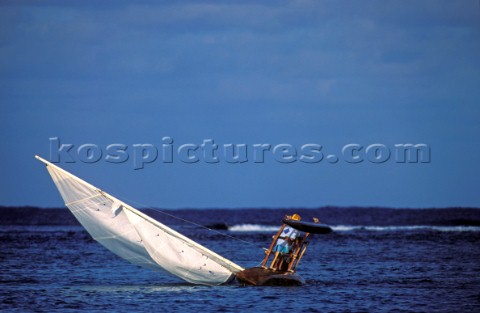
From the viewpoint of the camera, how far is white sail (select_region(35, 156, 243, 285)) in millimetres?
34406

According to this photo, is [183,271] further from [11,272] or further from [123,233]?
[11,272]

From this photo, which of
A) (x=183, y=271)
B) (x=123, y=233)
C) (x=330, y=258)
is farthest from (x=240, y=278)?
(x=330, y=258)

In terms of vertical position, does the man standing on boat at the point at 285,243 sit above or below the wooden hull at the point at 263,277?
above

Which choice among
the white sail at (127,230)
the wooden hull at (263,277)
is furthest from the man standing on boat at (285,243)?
the white sail at (127,230)

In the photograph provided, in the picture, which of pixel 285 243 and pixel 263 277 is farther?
pixel 263 277

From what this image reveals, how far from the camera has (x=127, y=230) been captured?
34.8 m

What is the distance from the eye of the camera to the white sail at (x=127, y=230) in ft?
113

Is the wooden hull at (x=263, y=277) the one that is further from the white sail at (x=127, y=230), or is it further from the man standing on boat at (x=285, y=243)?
the white sail at (x=127, y=230)

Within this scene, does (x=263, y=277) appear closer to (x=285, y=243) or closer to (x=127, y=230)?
(x=285, y=243)

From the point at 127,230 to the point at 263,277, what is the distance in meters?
5.25

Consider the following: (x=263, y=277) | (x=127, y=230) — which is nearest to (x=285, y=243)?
(x=263, y=277)

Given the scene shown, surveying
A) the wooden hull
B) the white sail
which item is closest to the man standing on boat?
the wooden hull

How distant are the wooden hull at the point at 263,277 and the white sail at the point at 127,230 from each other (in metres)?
1.45

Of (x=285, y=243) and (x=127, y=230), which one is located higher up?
(x=127, y=230)
